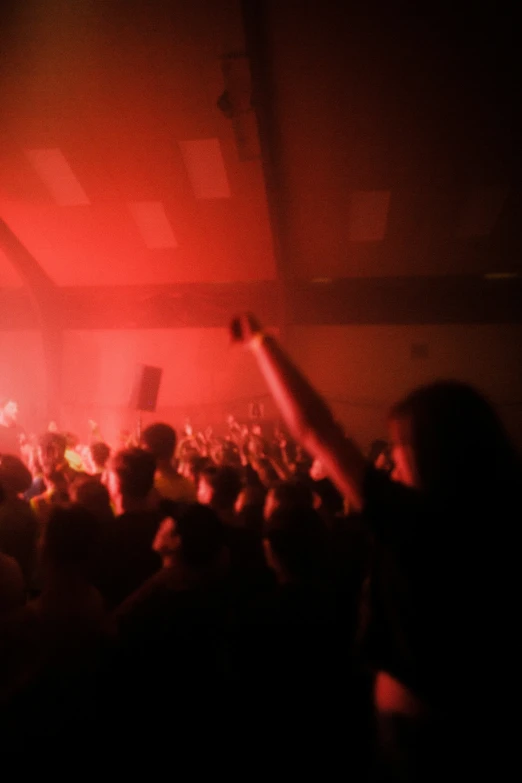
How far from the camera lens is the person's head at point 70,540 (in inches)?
66.8

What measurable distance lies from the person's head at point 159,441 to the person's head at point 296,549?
1604 millimetres

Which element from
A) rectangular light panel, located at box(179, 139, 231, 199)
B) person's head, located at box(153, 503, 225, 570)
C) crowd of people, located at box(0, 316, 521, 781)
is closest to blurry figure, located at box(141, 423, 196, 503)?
crowd of people, located at box(0, 316, 521, 781)

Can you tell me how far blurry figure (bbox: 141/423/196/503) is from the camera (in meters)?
3.42

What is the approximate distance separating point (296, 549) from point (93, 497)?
137cm

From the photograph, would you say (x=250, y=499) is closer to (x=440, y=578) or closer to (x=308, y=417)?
(x=308, y=417)

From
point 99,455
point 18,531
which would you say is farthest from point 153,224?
point 18,531

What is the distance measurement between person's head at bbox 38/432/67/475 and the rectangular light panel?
5.91 metres

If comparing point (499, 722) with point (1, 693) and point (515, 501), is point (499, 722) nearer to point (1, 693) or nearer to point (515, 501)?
point (515, 501)

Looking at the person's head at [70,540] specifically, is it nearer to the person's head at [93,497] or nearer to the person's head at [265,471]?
the person's head at [93,497]

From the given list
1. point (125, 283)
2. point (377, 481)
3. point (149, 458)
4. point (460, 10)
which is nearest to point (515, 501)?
point (377, 481)

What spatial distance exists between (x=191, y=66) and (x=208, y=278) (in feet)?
15.4

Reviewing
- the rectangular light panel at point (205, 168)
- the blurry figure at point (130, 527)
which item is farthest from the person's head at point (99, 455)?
the rectangular light panel at point (205, 168)

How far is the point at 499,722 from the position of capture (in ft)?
3.31

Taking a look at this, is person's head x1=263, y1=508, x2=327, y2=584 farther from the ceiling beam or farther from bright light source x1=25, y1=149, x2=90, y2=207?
the ceiling beam
